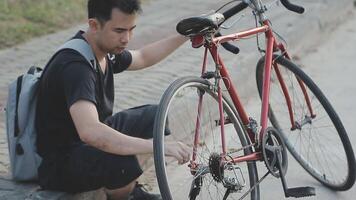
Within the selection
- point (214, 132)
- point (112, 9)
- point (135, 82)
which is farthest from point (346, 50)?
point (112, 9)

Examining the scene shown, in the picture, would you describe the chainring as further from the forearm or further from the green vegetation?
the green vegetation

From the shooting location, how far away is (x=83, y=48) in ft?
10.8

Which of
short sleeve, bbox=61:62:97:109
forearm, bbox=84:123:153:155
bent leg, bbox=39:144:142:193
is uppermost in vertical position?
short sleeve, bbox=61:62:97:109

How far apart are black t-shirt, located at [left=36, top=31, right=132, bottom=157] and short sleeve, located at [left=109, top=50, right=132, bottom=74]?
0.41 feet

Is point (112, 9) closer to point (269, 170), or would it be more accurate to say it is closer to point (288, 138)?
point (269, 170)

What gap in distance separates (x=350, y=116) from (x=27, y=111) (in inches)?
117

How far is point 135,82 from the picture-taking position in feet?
18.6

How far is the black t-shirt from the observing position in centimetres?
315

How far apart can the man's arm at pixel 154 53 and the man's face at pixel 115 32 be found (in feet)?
1.71

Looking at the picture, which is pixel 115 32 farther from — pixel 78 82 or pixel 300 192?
pixel 300 192

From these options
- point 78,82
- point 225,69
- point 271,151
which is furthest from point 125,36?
point 271,151

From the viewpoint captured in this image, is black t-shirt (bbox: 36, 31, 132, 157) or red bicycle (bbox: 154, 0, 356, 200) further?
red bicycle (bbox: 154, 0, 356, 200)

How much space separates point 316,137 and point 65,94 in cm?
209

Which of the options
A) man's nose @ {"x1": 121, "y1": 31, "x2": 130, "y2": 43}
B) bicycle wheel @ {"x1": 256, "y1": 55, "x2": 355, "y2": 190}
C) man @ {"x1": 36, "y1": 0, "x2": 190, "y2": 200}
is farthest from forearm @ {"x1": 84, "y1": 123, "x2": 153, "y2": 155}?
bicycle wheel @ {"x1": 256, "y1": 55, "x2": 355, "y2": 190}
